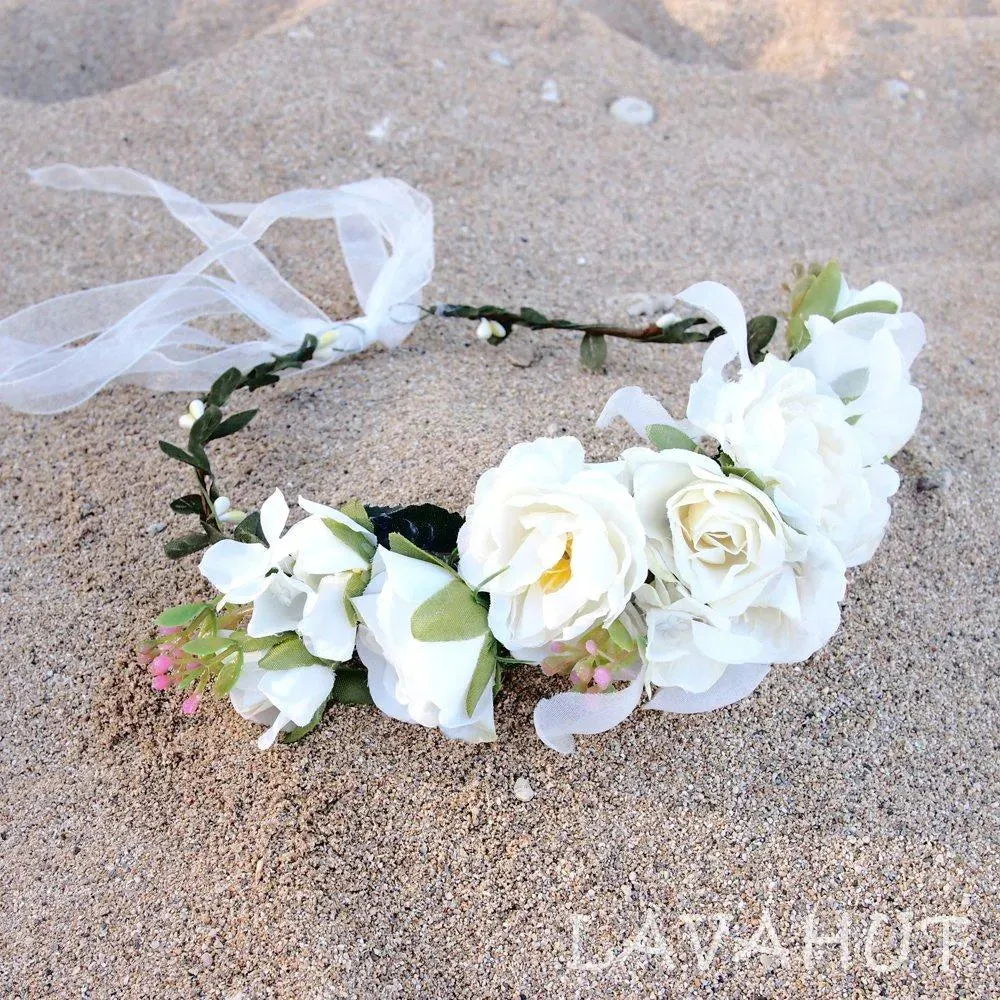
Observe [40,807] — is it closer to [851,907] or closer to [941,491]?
[851,907]

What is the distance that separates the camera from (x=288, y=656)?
2.38ft

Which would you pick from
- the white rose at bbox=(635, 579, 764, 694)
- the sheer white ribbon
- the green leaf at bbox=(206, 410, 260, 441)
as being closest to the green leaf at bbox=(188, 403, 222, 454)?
the green leaf at bbox=(206, 410, 260, 441)

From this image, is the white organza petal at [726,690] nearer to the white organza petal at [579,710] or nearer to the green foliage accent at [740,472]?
the white organza petal at [579,710]

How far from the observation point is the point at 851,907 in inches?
29.7

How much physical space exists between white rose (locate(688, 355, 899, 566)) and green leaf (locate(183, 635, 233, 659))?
1.21 feet

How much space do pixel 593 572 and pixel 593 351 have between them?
0.57m

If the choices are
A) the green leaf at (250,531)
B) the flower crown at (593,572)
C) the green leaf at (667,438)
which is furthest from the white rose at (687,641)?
the green leaf at (250,531)

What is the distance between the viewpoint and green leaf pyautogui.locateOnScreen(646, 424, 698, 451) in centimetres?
72

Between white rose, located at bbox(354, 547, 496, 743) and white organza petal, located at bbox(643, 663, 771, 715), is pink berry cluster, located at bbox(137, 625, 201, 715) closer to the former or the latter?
white rose, located at bbox(354, 547, 496, 743)

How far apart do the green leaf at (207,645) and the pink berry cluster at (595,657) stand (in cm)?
22

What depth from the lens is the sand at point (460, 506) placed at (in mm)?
743

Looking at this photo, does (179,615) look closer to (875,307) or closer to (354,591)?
(354,591)

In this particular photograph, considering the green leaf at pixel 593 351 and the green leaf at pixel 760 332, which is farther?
the green leaf at pixel 593 351

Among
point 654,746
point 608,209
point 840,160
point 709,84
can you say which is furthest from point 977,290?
point 654,746
